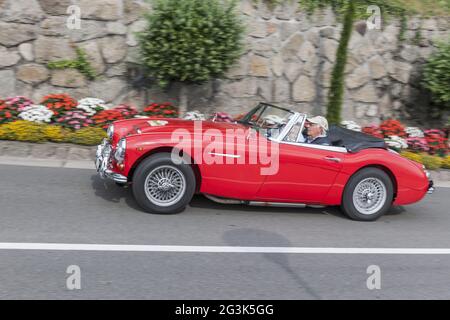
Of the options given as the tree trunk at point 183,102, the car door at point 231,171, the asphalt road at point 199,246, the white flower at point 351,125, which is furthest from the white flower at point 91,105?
the white flower at point 351,125

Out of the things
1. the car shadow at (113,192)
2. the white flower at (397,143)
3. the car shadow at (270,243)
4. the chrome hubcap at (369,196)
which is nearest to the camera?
the car shadow at (270,243)

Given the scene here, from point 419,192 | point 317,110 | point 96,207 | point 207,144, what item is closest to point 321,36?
point 317,110

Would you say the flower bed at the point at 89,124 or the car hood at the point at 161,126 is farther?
the flower bed at the point at 89,124

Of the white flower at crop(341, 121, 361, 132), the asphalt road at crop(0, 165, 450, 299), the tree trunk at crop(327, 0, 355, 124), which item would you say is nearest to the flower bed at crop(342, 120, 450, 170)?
the white flower at crop(341, 121, 361, 132)

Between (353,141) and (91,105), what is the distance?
17.6 feet

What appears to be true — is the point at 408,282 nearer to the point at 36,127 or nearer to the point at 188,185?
the point at 188,185

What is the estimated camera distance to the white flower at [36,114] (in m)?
9.25

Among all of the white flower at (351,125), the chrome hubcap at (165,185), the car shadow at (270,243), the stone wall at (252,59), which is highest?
the stone wall at (252,59)

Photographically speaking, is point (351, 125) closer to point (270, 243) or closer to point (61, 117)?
point (61, 117)

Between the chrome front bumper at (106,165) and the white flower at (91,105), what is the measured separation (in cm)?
357

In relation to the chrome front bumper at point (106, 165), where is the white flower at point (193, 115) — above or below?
above

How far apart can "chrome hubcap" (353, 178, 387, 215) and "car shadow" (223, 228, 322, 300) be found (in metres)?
1.38

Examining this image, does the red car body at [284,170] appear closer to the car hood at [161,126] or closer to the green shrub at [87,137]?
the car hood at [161,126]

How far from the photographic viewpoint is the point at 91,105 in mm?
9938
